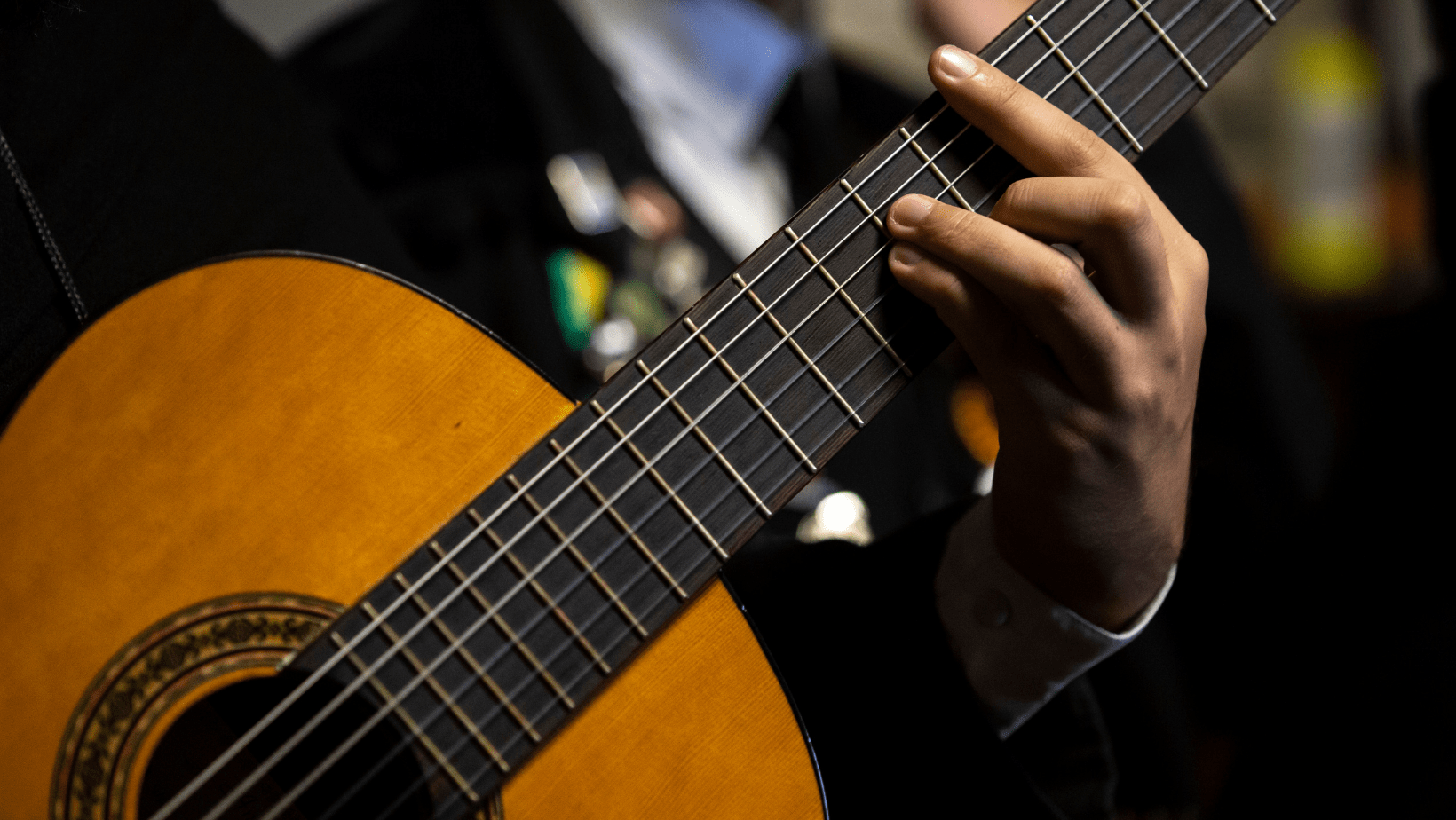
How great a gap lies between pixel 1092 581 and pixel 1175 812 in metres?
0.74

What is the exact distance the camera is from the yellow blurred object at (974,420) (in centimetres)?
148

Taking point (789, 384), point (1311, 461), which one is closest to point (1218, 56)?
point (789, 384)

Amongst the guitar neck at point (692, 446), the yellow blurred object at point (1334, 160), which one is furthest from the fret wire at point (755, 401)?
the yellow blurred object at point (1334, 160)

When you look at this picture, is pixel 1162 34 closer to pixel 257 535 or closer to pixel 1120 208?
pixel 1120 208

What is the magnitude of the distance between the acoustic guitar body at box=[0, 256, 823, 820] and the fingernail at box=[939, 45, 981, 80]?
0.82ft

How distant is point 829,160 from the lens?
1.75 metres

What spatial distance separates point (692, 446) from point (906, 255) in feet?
0.47

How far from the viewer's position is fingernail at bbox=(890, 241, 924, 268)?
482 mm

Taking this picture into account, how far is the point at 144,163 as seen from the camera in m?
0.59

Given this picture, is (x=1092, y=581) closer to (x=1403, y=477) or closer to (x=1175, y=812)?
(x=1403, y=477)

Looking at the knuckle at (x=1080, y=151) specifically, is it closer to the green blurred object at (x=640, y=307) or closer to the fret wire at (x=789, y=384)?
the fret wire at (x=789, y=384)

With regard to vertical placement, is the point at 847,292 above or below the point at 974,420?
above

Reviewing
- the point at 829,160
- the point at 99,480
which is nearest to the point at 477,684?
the point at 99,480

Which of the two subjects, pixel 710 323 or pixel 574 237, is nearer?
pixel 710 323
